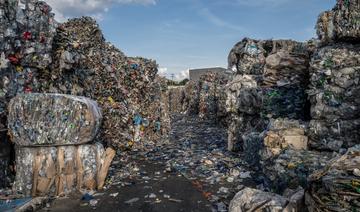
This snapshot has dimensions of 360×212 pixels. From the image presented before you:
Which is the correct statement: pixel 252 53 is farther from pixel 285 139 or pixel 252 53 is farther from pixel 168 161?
pixel 285 139

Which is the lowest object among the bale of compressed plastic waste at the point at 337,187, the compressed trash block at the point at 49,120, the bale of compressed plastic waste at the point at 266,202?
the bale of compressed plastic waste at the point at 266,202

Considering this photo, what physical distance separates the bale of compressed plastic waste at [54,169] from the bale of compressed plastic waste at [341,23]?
12.6ft

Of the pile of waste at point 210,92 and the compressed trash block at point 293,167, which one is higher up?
the pile of waste at point 210,92

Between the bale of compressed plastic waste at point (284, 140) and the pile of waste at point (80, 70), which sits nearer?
the bale of compressed plastic waste at point (284, 140)

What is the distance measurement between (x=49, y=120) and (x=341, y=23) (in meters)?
4.25

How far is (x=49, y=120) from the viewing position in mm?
4383

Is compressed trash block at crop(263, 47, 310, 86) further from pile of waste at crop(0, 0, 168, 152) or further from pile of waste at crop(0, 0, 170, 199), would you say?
pile of waste at crop(0, 0, 168, 152)

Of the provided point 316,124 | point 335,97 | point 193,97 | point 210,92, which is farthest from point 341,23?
point 193,97

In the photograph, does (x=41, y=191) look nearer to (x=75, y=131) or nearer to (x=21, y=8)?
(x=75, y=131)

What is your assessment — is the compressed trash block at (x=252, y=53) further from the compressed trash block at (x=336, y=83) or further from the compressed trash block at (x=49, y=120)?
the compressed trash block at (x=49, y=120)

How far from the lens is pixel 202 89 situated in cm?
1695

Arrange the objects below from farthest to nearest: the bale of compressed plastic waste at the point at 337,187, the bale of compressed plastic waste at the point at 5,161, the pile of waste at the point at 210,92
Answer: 1. the pile of waste at the point at 210,92
2. the bale of compressed plastic waste at the point at 5,161
3. the bale of compressed plastic waste at the point at 337,187

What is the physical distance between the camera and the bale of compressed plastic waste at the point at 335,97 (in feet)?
13.7

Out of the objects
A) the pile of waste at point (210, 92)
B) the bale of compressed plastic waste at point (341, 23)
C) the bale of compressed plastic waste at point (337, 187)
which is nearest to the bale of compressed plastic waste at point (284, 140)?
the bale of compressed plastic waste at point (341, 23)
